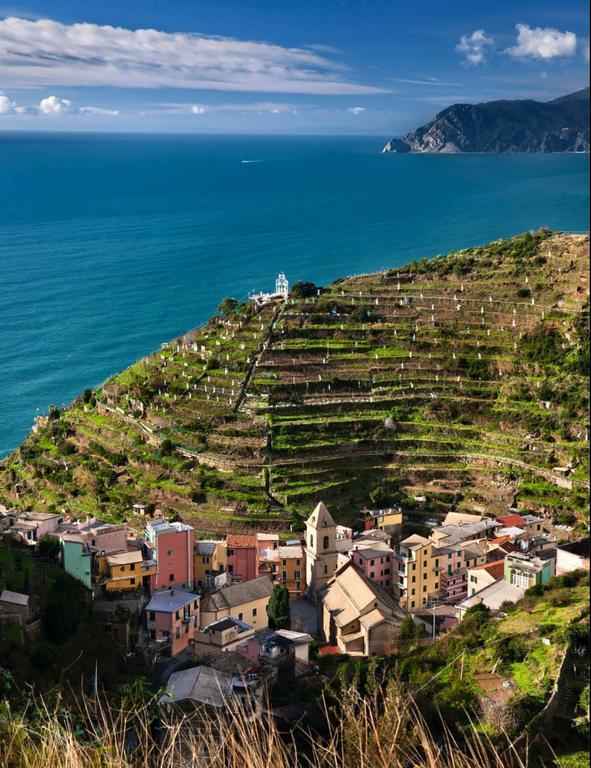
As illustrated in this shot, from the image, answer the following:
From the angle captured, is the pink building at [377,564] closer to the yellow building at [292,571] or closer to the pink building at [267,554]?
the yellow building at [292,571]

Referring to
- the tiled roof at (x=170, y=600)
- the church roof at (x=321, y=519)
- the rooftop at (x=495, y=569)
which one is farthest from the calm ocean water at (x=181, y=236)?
the tiled roof at (x=170, y=600)

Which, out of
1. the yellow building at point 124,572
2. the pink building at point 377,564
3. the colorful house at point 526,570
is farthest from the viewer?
the pink building at point 377,564

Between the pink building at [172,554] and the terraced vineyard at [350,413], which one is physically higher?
the terraced vineyard at [350,413]

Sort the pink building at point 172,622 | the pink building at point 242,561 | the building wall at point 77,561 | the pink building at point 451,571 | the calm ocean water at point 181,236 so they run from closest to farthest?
the pink building at point 172,622 → the building wall at point 77,561 → the pink building at point 451,571 → the pink building at point 242,561 → the calm ocean water at point 181,236

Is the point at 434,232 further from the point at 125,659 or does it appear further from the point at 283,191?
the point at 125,659

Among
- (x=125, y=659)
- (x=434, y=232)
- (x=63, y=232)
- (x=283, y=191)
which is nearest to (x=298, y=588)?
(x=125, y=659)

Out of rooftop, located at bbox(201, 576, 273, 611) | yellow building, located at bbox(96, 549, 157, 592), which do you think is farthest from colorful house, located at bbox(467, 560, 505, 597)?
yellow building, located at bbox(96, 549, 157, 592)

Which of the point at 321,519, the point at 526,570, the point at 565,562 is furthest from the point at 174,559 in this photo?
the point at 565,562
